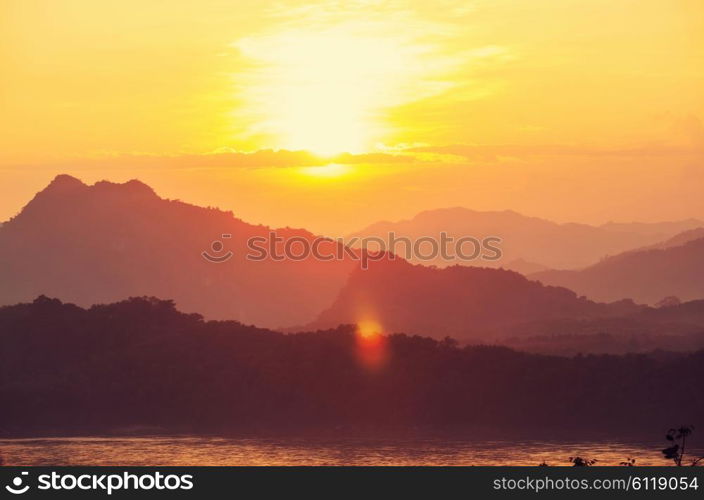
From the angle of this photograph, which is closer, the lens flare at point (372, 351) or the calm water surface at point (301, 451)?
the calm water surface at point (301, 451)

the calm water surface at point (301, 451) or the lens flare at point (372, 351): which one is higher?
the lens flare at point (372, 351)

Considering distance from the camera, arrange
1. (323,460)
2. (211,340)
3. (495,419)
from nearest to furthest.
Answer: (323,460), (495,419), (211,340)

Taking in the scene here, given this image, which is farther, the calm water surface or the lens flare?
the lens flare

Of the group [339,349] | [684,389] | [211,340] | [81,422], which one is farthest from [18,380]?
[684,389]

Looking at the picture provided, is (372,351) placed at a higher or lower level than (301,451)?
higher

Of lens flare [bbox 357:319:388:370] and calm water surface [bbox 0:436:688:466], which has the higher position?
lens flare [bbox 357:319:388:370]
